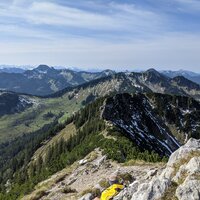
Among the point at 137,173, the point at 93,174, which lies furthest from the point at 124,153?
the point at 137,173

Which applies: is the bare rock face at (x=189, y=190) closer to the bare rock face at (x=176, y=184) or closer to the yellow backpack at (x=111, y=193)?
the bare rock face at (x=176, y=184)

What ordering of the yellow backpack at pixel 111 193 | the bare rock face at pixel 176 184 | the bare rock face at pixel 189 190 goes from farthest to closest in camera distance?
the yellow backpack at pixel 111 193, the bare rock face at pixel 176 184, the bare rock face at pixel 189 190

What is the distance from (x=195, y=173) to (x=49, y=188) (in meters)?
43.6

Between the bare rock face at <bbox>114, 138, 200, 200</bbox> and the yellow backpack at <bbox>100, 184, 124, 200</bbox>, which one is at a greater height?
the bare rock face at <bbox>114, 138, 200, 200</bbox>

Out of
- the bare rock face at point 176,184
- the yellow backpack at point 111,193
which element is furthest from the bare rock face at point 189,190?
the yellow backpack at point 111,193

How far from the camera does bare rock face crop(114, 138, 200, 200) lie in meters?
35.2

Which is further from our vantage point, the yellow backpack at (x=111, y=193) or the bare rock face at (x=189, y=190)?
the yellow backpack at (x=111, y=193)

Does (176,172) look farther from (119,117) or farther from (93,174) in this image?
(119,117)

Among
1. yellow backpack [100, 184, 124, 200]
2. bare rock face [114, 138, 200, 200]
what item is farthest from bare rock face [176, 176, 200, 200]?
yellow backpack [100, 184, 124, 200]

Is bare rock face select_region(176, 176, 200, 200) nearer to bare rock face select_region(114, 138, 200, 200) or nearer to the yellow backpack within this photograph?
bare rock face select_region(114, 138, 200, 200)

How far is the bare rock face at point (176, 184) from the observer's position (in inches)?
1388

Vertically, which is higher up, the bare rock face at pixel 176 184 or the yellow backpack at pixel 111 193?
the bare rock face at pixel 176 184

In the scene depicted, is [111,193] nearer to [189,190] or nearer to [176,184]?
[176,184]

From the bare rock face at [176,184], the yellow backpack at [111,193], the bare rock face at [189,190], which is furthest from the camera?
the yellow backpack at [111,193]
